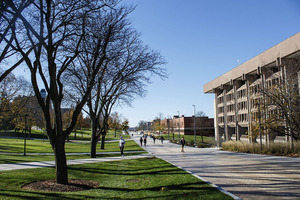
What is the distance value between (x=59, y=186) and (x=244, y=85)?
4517 cm

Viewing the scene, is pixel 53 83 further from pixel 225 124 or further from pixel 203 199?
pixel 225 124

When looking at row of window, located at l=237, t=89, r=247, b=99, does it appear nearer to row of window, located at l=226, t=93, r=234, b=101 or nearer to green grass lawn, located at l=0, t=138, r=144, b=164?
row of window, located at l=226, t=93, r=234, b=101

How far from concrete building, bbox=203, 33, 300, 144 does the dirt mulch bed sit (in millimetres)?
24545

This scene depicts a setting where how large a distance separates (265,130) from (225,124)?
31531 millimetres

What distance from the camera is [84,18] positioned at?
32.7 feet

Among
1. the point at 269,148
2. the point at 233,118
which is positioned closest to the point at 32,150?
the point at 269,148

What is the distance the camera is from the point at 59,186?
9.34m

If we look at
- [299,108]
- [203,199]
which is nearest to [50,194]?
[203,199]

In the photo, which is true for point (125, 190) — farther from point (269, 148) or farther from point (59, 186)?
point (269, 148)

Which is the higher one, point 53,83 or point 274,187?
point 53,83

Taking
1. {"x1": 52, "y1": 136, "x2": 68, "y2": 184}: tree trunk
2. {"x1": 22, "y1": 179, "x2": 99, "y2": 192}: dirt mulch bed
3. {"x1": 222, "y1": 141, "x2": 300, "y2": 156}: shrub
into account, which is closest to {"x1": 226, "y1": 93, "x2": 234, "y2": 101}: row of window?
{"x1": 222, "y1": 141, "x2": 300, "y2": 156}: shrub

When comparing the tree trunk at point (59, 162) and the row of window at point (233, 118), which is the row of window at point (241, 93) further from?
the tree trunk at point (59, 162)

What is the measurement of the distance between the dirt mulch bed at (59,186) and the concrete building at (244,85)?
24.5 m

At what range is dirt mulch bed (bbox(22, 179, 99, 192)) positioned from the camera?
353 inches
